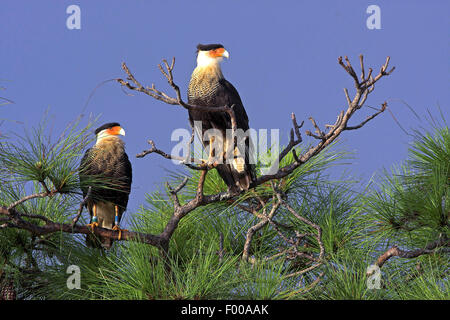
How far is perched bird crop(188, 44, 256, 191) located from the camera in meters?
3.80

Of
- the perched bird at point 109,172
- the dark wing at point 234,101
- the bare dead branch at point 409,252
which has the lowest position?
the bare dead branch at point 409,252

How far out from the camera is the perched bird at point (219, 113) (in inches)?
150

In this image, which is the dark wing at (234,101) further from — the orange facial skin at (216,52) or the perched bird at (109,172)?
the perched bird at (109,172)

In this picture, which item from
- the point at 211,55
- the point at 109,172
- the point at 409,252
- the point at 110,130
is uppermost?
the point at 211,55

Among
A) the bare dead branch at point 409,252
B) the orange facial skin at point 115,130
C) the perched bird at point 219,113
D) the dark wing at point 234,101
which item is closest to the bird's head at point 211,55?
the perched bird at point 219,113

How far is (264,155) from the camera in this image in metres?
4.27

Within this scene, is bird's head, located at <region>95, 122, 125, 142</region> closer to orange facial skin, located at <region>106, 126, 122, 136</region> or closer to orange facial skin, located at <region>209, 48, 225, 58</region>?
orange facial skin, located at <region>106, 126, 122, 136</region>

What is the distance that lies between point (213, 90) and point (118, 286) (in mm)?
1540

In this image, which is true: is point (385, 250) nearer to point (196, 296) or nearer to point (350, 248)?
point (350, 248)

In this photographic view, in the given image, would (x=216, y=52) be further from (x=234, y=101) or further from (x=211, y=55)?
(x=234, y=101)

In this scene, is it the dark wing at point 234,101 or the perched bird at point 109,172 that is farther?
the perched bird at point 109,172

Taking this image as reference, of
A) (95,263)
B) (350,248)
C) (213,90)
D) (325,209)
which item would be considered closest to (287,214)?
(325,209)

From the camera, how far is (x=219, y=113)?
3902mm

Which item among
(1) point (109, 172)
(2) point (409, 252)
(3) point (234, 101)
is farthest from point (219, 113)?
(2) point (409, 252)
